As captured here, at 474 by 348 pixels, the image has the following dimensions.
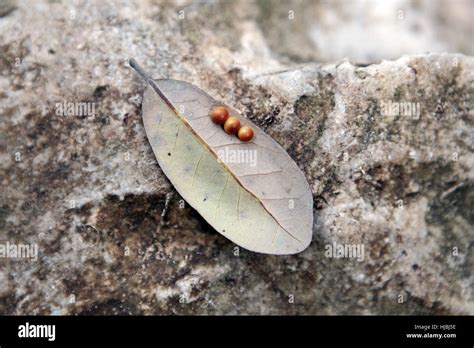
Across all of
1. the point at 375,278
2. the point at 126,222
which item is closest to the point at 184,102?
the point at 126,222

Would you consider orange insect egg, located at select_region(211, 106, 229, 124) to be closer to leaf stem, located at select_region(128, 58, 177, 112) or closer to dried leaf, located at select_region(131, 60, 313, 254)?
dried leaf, located at select_region(131, 60, 313, 254)

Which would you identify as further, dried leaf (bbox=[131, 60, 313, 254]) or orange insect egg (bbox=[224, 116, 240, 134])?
orange insect egg (bbox=[224, 116, 240, 134])

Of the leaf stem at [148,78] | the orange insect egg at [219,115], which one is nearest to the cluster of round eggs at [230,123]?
the orange insect egg at [219,115]

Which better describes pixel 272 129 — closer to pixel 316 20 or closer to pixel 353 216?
pixel 353 216

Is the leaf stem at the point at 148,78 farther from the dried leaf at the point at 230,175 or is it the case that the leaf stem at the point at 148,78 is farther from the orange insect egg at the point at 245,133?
the orange insect egg at the point at 245,133

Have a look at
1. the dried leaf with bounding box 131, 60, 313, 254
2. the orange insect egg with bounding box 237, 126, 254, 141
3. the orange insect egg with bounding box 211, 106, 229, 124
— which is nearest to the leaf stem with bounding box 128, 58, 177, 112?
the dried leaf with bounding box 131, 60, 313, 254

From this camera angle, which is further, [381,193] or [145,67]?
[145,67]
